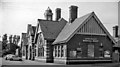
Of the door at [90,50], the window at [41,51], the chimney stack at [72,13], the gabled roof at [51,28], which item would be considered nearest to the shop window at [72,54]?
the door at [90,50]

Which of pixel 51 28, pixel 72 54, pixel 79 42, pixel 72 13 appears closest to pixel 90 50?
pixel 79 42

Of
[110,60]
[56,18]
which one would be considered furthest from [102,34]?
[56,18]

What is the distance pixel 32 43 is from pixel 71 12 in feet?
42.6

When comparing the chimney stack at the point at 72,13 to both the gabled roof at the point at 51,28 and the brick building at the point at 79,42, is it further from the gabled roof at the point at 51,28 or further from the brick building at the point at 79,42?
the gabled roof at the point at 51,28

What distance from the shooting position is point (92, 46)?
33406 mm

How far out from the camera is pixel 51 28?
40125mm

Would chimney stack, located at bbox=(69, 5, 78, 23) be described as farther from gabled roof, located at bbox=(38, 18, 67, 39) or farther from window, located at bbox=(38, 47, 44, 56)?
window, located at bbox=(38, 47, 44, 56)

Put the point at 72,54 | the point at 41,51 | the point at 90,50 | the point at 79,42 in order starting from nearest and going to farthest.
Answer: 1. the point at 72,54
2. the point at 79,42
3. the point at 90,50
4. the point at 41,51

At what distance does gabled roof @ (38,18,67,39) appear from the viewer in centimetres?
3783

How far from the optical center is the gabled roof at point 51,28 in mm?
37834

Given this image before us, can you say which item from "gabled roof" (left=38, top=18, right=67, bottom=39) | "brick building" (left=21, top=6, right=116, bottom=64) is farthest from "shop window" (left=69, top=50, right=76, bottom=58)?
"gabled roof" (left=38, top=18, right=67, bottom=39)

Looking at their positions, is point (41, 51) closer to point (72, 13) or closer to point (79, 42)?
point (72, 13)

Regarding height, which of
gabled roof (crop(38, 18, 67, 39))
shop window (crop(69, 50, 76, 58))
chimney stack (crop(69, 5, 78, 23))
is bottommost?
shop window (crop(69, 50, 76, 58))

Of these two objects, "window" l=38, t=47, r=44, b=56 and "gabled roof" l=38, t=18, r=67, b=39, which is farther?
"window" l=38, t=47, r=44, b=56
